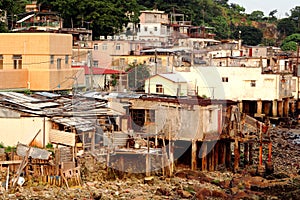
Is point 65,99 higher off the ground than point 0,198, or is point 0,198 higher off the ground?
point 65,99

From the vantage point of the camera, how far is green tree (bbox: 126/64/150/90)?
43656mm

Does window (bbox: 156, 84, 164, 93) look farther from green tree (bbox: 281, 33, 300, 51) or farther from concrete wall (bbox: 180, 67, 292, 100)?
green tree (bbox: 281, 33, 300, 51)

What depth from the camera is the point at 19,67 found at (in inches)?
1485

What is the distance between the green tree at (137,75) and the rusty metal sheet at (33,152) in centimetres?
1709

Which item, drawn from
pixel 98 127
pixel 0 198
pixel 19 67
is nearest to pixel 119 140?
pixel 98 127

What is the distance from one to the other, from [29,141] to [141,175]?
493 cm

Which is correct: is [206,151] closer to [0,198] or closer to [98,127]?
[98,127]

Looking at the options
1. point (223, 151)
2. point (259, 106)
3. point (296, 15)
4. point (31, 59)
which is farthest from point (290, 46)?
point (223, 151)

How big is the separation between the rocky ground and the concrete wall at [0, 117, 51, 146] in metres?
2.31

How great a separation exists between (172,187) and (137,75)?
20.8 meters

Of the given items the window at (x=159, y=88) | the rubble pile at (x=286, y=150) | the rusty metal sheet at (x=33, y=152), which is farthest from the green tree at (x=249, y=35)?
the rusty metal sheet at (x=33, y=152)

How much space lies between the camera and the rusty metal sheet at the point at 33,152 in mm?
25734

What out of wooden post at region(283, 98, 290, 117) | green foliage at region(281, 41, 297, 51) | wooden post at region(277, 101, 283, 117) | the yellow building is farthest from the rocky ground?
green foliage at region(281, 41, 297, 51)

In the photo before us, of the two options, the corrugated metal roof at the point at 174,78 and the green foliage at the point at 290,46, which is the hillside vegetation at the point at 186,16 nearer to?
the green foliage at the point at 290,46
